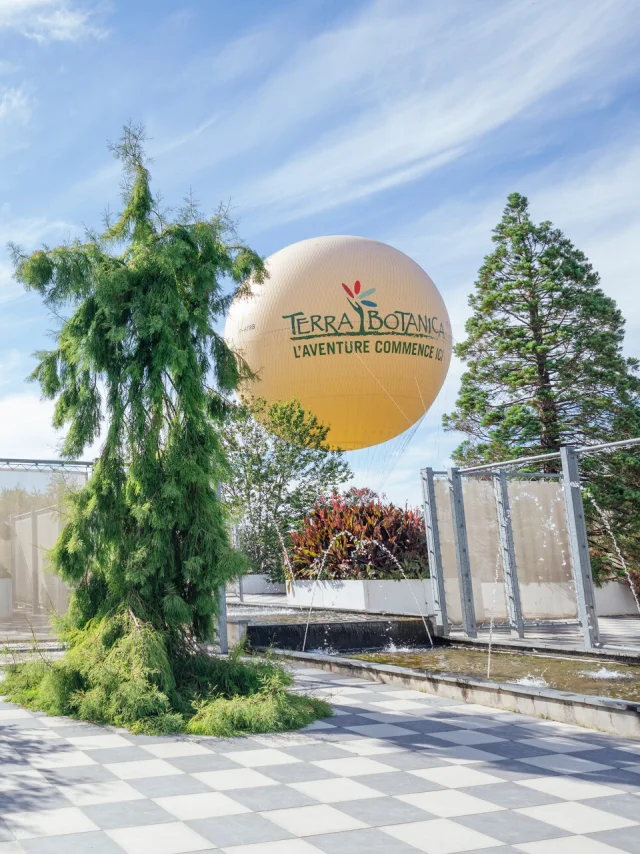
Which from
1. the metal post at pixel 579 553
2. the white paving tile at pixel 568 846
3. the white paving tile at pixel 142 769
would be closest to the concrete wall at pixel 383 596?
the metal post at pixel 579 553

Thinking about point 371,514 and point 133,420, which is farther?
point 371,514

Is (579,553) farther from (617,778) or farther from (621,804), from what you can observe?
(621,804)

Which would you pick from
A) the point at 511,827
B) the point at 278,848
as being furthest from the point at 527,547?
the point at 278,848

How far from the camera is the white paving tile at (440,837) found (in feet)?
11.6

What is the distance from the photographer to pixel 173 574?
7000 millimetres

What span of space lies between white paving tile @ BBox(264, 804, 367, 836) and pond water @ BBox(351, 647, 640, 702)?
325 centimetres

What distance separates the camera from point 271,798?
4285 millimetres

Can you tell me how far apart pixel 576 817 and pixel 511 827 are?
0.36m

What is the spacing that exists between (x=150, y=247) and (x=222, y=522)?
2496 millimetres

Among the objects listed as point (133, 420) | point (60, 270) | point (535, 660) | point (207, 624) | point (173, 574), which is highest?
point (60, 270)

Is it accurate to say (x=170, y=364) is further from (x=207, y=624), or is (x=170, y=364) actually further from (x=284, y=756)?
(x=284, y=756)

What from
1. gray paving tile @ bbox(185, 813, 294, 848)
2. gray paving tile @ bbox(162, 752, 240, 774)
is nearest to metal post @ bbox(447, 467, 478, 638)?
gray paving tile @ bbox(162, 752, 240, 774)

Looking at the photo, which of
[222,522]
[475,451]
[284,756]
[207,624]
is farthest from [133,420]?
[475,451]

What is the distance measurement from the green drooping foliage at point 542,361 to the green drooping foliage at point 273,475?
175 inches
